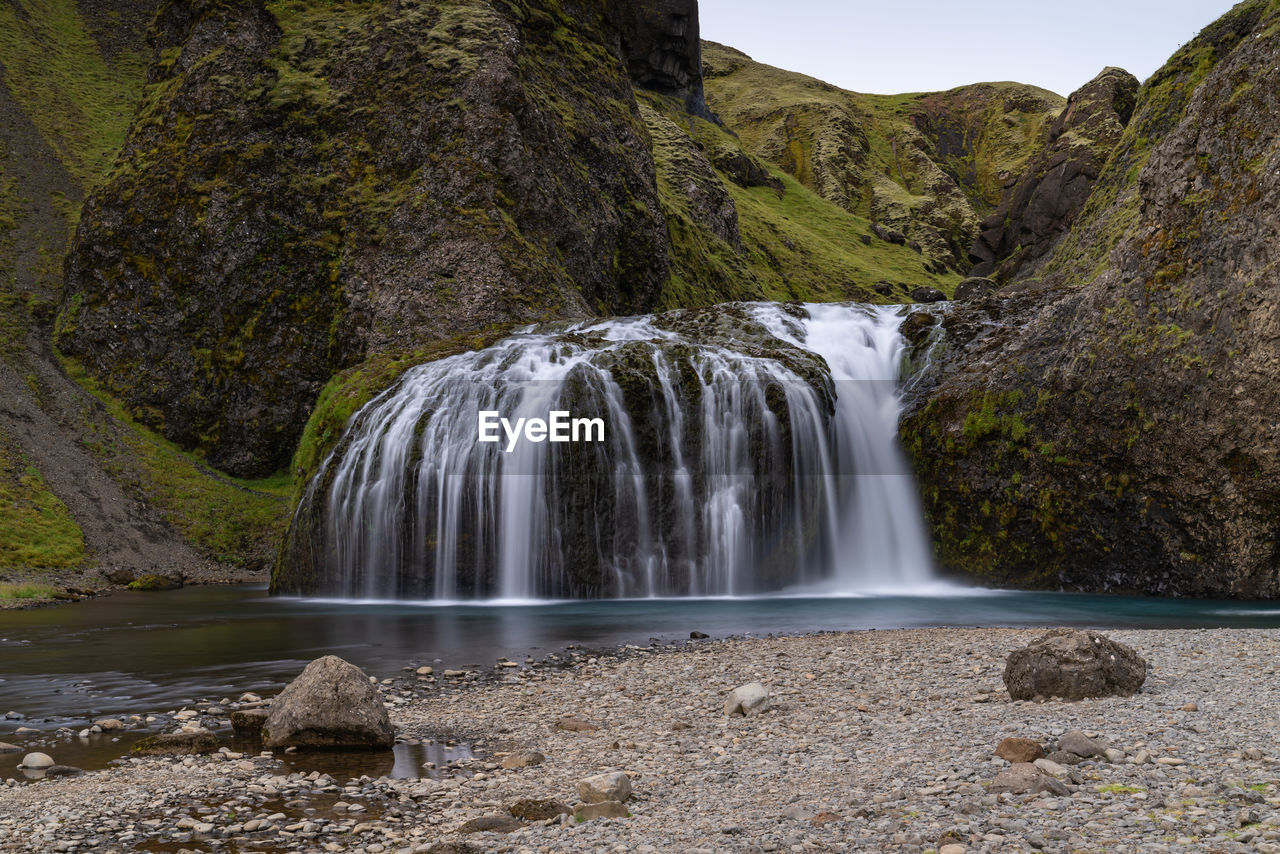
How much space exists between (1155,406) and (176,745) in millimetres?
19912

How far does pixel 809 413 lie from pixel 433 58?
3089 centimetres

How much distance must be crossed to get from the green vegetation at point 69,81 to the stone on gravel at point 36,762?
184 ft

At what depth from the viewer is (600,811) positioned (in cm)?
597

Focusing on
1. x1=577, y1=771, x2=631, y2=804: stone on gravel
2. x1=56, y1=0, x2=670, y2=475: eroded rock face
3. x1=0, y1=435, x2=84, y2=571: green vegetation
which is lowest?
x1=577, y1=771, x2=631, y2=804: stone on gravel

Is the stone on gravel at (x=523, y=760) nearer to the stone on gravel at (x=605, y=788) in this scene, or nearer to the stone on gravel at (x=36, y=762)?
the stone on gravel at (x=605, y=788)

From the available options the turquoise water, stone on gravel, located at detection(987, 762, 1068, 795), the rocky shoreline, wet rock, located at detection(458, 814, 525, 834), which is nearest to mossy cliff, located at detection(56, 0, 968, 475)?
the turquoise water

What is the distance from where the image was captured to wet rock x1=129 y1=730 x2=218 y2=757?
322 inches

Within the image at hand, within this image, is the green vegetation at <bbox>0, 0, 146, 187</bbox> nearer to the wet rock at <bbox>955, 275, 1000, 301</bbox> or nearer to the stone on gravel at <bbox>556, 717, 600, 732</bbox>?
the wet rock at <bbox>955, 275, 1000, 301</bbox>

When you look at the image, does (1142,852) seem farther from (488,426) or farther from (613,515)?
(488,426)

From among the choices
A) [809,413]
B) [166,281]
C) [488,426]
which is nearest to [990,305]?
[809,413]

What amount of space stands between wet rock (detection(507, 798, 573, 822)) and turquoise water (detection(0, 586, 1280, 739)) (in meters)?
6.40

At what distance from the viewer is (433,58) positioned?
44.5 m

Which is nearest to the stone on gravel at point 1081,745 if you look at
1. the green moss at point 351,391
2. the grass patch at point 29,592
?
the green moss at point 351,391

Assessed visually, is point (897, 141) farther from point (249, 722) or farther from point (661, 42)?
point (249, 722)
